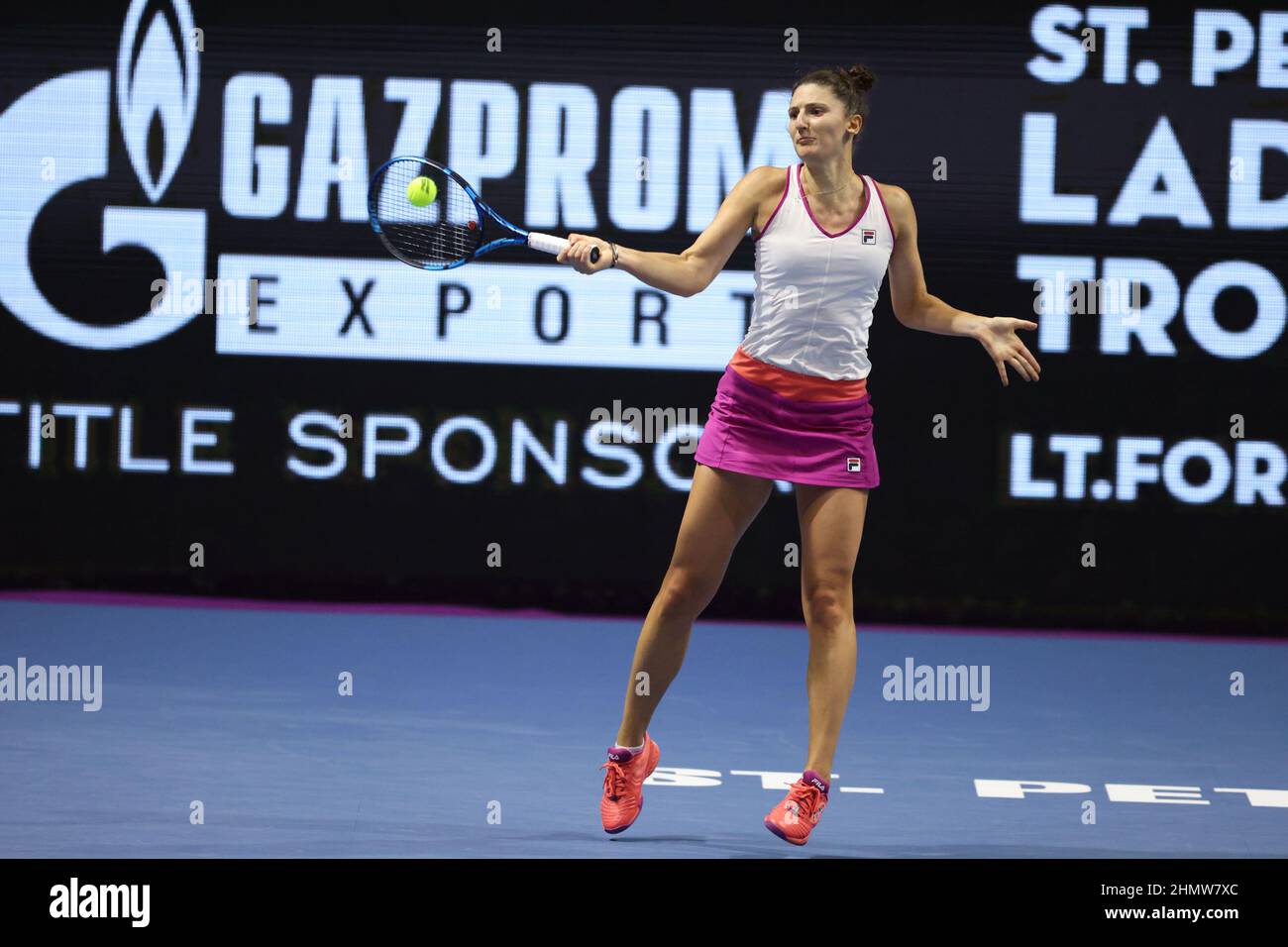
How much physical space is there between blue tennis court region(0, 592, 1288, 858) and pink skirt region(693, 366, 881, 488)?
0.83 m

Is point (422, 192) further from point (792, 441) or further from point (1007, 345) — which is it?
point (1007, 345)

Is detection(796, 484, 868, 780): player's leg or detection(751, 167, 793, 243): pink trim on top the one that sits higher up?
detection(751, 167, 793, 243): pink trim on top

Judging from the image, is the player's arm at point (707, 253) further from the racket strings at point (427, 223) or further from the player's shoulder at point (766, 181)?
the racket strings at point (427, 223)

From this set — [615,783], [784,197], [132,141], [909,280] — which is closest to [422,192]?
[784,197]

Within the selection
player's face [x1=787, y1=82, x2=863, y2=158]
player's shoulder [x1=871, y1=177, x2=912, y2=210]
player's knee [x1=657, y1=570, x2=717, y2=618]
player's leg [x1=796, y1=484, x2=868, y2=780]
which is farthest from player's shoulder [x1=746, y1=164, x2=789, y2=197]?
player's knee [x1=657, y1=570, x2=717, y2=618]

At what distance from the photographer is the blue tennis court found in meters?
4.33

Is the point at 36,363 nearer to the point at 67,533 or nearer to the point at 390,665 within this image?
the point at 67,533

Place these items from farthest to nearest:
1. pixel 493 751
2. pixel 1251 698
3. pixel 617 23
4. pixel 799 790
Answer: pixel 617 23 → pixel 1251 698 → pixel 493 751 → pixel 799 790

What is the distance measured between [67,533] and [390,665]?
191 centimetres

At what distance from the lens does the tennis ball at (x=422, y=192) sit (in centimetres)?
436

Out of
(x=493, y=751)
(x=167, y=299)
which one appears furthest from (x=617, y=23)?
(x=493, y=751)

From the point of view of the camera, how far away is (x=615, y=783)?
4277 mm

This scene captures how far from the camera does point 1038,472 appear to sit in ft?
25.1

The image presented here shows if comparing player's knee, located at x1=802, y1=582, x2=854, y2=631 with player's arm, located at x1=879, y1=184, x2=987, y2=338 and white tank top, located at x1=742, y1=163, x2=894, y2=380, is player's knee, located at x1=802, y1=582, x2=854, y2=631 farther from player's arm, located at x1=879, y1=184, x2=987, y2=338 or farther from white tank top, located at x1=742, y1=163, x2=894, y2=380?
player's arm, located at x1=879, y1=184, x2=987, y2=338
